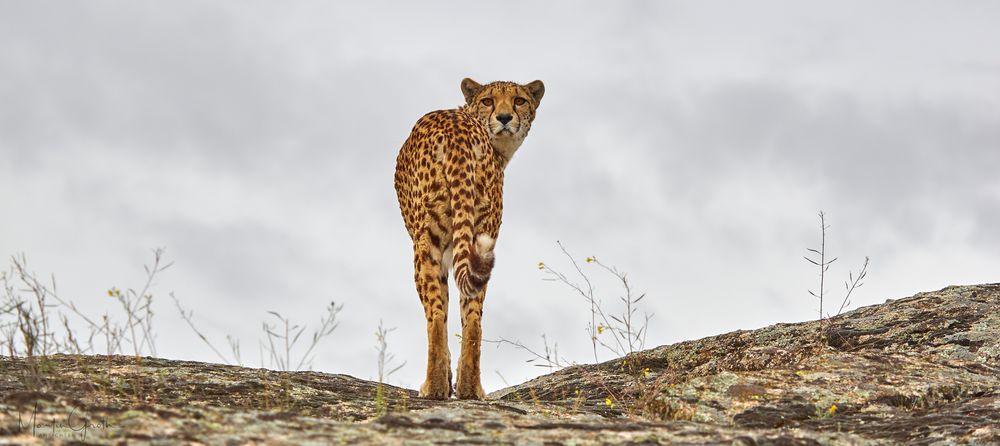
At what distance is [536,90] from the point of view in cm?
1013

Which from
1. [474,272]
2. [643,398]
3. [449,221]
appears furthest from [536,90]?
[643,398]

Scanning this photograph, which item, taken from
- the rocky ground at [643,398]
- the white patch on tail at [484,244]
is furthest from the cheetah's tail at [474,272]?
the rocky ground at [643,398]

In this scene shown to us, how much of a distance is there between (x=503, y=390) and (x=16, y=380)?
3928 millimetres

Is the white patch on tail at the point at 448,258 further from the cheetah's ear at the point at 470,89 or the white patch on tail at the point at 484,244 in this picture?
the cheetah's ear at the point at 470,89

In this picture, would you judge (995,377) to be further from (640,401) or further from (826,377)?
(640,401)

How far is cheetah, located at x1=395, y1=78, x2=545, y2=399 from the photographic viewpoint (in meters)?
7.18

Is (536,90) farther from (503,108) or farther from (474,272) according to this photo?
(474,272)

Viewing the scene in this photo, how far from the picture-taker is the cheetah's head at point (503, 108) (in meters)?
9.23

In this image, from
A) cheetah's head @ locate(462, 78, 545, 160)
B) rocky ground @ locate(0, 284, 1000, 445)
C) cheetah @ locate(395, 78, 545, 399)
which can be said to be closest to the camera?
rocky ground @ locate(0, 284, 1000, 445)

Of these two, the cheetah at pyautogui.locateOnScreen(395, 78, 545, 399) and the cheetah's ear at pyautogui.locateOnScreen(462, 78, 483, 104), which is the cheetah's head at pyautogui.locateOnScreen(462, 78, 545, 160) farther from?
the cheetah at pyautogui.locateOnScreen(395, 78, 545, 399)

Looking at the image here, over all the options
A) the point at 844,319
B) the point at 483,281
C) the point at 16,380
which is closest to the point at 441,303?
the point at 483,281

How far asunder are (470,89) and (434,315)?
3163 mm

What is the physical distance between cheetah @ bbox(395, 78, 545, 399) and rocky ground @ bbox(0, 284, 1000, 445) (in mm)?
492

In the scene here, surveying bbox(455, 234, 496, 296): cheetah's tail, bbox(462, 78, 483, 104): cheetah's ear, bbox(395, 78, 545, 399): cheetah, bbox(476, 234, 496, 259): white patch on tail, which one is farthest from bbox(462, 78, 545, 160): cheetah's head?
bbox(455, 234, 496, 296): cheetah's tail
